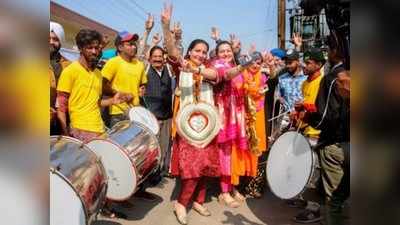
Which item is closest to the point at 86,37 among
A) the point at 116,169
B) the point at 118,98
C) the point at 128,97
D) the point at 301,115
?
the point at 118,98

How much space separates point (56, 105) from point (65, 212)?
142 cm

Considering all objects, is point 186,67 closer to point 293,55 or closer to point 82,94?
point 82,94

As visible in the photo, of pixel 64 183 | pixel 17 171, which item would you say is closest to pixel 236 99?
pixel 64 183

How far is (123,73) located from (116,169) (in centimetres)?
136

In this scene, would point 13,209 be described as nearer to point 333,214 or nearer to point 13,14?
point 13,14

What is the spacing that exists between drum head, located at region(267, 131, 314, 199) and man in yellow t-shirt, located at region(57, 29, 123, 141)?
1607 millimetres

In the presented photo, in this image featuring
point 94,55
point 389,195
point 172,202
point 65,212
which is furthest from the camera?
point 172,202

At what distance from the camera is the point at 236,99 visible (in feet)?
15.2

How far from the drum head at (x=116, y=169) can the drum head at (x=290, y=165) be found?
1.27 metres

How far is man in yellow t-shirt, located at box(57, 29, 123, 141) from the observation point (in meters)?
3.55

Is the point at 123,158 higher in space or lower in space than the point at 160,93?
lower

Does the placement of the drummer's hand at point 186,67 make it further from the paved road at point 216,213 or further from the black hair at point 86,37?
the paved road at point 216,213

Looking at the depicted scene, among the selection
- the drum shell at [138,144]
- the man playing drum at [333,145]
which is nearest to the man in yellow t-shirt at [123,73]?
the drum shell at [138,144]

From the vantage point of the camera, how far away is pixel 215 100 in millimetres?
4438
